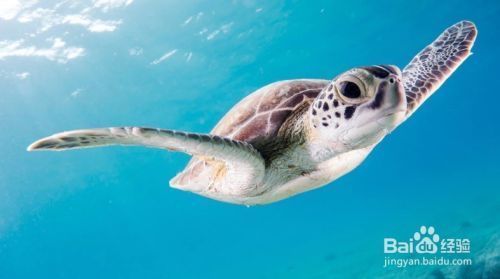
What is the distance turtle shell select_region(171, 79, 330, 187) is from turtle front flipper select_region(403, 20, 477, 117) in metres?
0.82

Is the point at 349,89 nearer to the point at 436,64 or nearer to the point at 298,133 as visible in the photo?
the point at 298,133

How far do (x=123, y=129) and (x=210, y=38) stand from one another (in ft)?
65.2

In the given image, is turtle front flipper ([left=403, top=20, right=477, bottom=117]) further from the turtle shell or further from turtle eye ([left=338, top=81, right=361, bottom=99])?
turtle eye ([left=338, top=81, right=361, bottom=99])

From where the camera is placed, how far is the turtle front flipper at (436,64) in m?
3.38

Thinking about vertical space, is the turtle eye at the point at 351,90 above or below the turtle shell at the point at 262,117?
below

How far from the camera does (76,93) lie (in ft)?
75.8

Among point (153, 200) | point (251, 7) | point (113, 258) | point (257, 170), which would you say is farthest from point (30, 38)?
point (113, 258)

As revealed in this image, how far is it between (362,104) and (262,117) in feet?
3.78

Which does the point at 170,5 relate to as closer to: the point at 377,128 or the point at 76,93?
the point at 76,93

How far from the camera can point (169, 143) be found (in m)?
2.19

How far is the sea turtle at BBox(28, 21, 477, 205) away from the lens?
208 centimetres

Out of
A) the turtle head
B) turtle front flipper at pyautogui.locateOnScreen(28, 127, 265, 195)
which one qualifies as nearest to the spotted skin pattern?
the turtle head

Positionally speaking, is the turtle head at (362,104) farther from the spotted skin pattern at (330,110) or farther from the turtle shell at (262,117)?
the turtle shell at (262,117)

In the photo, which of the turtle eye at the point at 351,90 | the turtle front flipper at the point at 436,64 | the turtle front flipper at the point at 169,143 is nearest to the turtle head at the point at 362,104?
the turtle eye at the point at 351,90
